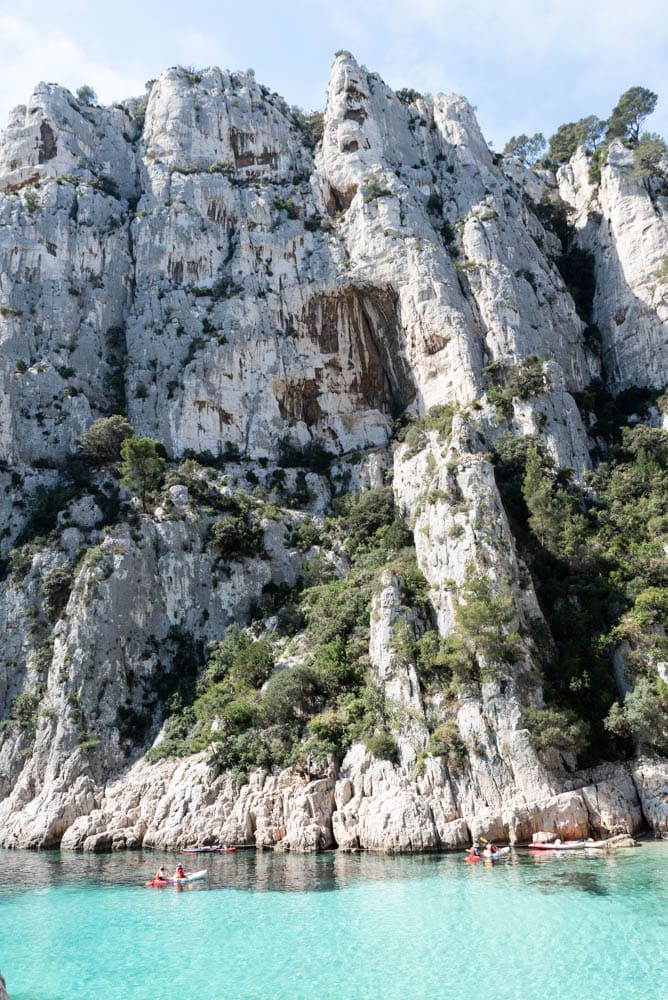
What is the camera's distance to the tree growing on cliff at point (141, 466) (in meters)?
42.6

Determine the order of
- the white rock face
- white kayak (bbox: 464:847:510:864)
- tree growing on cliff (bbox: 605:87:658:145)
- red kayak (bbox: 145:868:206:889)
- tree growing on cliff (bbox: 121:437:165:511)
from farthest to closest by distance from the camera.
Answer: tree growing on cliff (bbox: 605:87:658:145) → the white rock face → tree growing on cliff (bbox: 121:437:165:511) → white kayak (bbox: 464:847:510:864) → red kayak (bbox: 145:868:206:889)

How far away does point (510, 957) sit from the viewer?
14.1 meters

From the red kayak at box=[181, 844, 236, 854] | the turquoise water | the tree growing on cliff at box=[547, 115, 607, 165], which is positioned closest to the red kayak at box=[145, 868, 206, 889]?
the turquoise water

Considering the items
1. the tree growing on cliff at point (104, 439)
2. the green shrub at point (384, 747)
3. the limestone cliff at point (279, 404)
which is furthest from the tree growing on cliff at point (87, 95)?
the green shrub at point (384, 747)

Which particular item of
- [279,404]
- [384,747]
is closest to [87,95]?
[279,404]

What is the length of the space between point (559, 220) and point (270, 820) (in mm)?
59751

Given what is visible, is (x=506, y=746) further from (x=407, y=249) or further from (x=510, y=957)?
(x=407, y=249)

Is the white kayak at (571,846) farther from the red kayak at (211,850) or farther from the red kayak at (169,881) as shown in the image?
the red kayak at (211,850)

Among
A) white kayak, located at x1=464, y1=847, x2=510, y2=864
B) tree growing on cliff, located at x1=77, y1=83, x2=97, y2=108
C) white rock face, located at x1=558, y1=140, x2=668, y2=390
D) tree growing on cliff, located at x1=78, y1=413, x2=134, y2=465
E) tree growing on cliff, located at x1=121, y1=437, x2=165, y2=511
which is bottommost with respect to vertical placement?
white kayak, located at x1=464, y1=847, x2=510, y2=864

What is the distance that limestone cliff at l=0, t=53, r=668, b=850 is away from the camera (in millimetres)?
28141

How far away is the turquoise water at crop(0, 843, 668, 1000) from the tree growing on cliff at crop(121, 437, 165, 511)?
79.6ft

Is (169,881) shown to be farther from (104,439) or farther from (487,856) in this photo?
(104,439)

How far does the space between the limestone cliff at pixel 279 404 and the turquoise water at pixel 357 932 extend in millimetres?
4917

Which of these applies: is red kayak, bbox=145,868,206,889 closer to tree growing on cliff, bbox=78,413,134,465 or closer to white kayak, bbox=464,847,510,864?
white kayak, bbox=464,847,510,864
